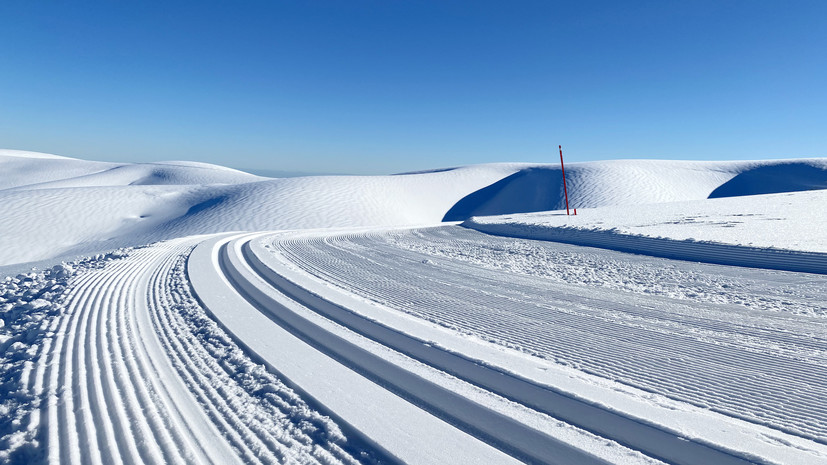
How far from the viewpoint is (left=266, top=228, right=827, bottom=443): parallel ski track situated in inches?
151

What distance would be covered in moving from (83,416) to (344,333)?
2794 millimetres

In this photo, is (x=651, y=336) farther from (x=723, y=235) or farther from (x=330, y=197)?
(x=330, y=197)

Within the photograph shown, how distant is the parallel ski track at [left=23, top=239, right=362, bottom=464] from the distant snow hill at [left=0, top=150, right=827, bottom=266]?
14749 millimetres

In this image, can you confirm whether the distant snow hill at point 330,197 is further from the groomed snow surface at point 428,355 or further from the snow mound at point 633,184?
the groomed snow surface at point 428,355

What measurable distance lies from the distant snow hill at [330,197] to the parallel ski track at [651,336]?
16.7m

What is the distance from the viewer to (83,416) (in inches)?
143

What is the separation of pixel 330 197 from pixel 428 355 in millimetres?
36558

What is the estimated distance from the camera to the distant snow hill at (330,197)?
3056 centimetres

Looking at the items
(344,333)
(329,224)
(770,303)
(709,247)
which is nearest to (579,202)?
(329,224)

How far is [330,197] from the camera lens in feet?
133

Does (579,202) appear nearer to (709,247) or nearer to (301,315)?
(709,247)

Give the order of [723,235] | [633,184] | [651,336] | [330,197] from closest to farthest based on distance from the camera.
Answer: [651,336]
[723,235]
[330,197]
[633,184]

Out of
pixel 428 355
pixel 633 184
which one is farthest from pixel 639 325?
pixel 633 184

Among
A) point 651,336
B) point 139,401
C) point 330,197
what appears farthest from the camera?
Answer: point 330,197
